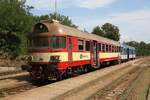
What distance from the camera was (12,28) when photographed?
165 feet

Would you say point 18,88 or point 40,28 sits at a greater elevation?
point 40,28

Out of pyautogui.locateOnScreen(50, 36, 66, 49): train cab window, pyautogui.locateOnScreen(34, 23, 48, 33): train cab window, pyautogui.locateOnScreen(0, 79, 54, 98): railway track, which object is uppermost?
pyautogui.locateOnScreen(34, 23, 48, 33): train cab window

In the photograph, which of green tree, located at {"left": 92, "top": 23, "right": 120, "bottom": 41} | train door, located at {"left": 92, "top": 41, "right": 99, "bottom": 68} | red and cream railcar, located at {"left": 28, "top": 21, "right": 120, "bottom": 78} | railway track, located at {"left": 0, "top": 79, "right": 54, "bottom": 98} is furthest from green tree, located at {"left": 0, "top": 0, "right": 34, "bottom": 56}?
green tree, located at {"left": 92, "top": 23, "right": 120, "bottom": 41}

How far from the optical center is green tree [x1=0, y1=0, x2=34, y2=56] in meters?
49.1

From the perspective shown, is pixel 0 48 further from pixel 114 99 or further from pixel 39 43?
pixel 114 99

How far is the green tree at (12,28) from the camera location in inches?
1932

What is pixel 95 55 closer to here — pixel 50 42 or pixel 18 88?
pixel 50 42

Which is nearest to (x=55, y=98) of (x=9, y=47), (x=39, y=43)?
(x=39, y=43)

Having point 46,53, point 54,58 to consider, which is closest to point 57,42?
point 46,53

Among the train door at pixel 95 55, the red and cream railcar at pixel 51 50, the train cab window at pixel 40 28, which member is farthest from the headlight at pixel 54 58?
the train door at pixel 95 55

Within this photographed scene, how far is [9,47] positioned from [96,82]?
96.2 feet

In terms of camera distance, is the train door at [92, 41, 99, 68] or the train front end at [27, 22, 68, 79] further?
the train door at [92, 41, 99, 68]

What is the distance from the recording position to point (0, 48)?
161 feet

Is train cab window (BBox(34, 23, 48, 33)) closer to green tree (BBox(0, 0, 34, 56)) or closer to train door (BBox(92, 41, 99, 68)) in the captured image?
train door (BBox(92, 41, 99, 68))
